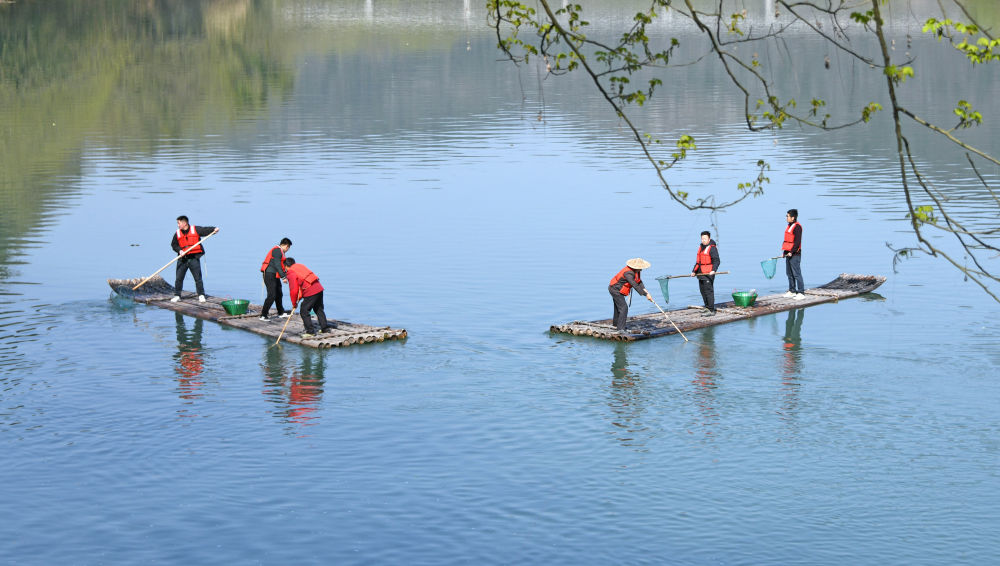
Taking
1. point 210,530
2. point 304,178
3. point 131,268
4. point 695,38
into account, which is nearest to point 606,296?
point 131,268

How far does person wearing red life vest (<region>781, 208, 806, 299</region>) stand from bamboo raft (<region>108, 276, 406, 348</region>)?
9.73 metres

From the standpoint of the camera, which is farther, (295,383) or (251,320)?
(251,320)

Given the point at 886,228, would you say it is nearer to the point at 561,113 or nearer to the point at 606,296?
the point at 606,296

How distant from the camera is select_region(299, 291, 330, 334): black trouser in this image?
27719 millimetres

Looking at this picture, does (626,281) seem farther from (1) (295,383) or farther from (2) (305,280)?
(1) (295,383)

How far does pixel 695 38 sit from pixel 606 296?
295 feet

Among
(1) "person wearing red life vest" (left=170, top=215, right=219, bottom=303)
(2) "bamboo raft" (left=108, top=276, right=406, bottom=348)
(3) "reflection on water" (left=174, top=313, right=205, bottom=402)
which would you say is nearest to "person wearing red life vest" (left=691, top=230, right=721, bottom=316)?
(2) "bamboo raft" (left=108, top=276, right=406, bottom=348)

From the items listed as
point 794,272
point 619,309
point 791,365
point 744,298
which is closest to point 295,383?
point 619,309

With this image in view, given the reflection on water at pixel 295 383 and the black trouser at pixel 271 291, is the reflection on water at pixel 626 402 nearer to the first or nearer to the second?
the reflection on water at pixel 295 383

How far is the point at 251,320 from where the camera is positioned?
29.9m

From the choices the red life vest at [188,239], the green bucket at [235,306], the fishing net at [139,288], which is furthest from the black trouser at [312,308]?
the fishing net at [139,288]

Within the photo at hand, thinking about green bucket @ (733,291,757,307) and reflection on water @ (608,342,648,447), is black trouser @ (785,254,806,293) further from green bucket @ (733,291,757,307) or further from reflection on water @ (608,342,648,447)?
reflection on water @ (608,342,648,447)

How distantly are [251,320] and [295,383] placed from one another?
5.36m

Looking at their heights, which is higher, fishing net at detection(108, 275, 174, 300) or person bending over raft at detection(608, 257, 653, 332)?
person bending over raft at detection(608, 257, 653, 332)
